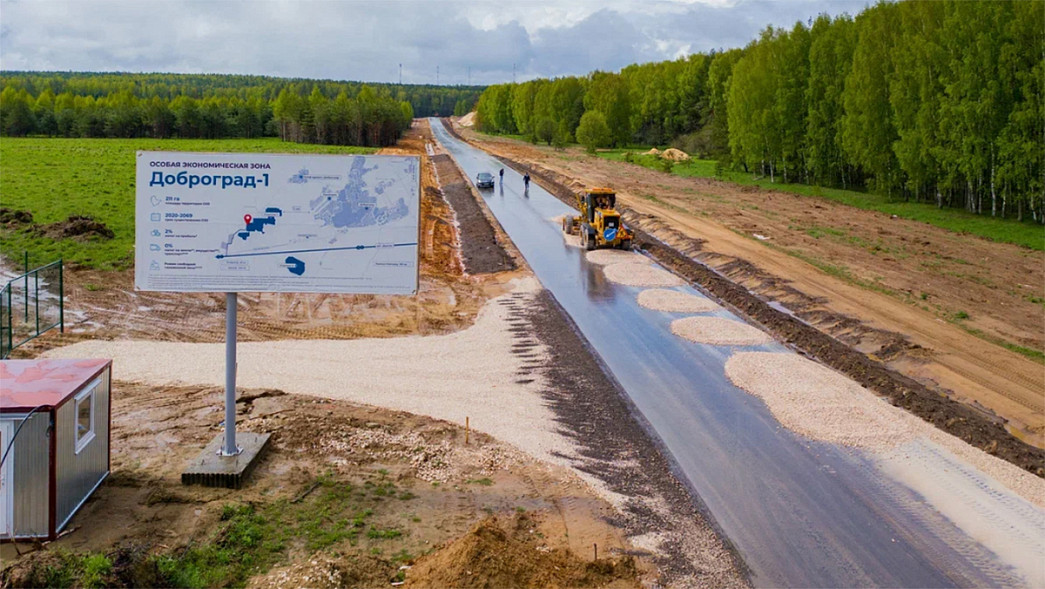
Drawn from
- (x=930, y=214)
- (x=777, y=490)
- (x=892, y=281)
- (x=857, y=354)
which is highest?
(x=930, y=214)

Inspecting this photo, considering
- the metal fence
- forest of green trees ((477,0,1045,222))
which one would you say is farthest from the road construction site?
forest of green trees ((477,0,1045,222))

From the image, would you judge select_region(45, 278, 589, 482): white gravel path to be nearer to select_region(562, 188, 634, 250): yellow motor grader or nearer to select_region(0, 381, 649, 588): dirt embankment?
select_region(0, 381, 649, 588): dirt embankment

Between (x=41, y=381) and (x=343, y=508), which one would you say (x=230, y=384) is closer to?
(x=41, y=381)

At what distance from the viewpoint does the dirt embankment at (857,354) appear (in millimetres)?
16453

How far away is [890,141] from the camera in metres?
52.9

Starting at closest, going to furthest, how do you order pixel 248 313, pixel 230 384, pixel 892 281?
pixel 230 384
pixel 248 313
pixel 892 281

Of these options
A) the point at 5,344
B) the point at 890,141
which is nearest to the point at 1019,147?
the point at 890,141

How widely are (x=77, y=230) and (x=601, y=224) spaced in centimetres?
2191

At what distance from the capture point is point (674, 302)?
27.5 meters

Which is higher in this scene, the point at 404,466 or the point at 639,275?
the point at 639,275

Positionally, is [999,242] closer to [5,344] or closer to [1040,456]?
[1040,456]

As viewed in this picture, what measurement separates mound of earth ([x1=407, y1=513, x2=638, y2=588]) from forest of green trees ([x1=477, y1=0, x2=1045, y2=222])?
39.7m

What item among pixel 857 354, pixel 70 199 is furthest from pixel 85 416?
pixel 70 199

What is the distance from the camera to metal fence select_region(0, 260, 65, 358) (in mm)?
19359
